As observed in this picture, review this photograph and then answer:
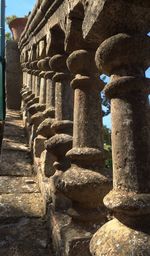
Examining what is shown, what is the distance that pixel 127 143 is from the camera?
64.8 inches

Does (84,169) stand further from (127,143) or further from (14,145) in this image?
(14,145)

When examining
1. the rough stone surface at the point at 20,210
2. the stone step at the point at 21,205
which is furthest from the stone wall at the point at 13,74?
the stone step at the point at 21,205

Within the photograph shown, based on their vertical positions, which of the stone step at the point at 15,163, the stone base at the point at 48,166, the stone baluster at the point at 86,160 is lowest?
the stone step at the point at 15,163

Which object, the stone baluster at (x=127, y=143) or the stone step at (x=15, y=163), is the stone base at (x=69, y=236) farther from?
the stone step at (x=15, y=163)

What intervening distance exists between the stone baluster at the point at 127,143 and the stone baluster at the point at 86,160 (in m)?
0.46

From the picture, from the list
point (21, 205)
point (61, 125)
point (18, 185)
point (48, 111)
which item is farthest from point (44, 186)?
point (48, 111)

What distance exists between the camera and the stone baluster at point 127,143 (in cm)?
155

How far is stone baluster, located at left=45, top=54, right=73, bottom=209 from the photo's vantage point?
2.78 metres

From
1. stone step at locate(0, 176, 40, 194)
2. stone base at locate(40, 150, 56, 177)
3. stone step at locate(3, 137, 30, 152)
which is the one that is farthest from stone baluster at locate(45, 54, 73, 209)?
stone step at locate(3, 137, 30, 152)

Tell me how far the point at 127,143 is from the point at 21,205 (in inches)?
68.1

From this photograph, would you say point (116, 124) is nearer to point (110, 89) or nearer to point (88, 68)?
point (110, 89)

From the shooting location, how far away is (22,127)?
22.0 feet

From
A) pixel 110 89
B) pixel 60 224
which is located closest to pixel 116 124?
pixel 110 89

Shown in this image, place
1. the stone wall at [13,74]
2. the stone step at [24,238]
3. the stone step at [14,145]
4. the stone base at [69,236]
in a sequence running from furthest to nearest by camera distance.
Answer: the stone wall at [13,74], the stone step at [14,145], the stone step at [24,238], the stone base at [69,236]
